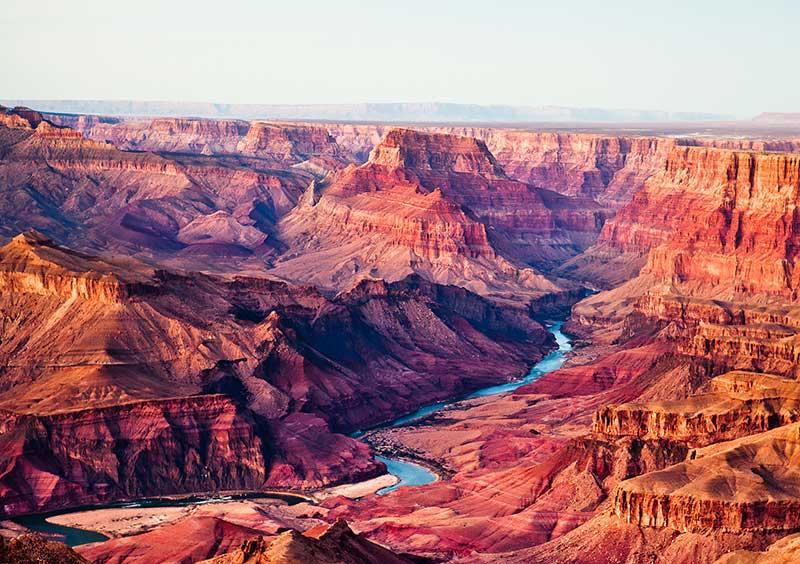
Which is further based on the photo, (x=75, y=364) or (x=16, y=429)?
(x=75, y=364)

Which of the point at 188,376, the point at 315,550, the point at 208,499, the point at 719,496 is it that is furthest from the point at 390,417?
the point at 315,550

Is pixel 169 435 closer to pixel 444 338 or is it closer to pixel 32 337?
pixel 32 337

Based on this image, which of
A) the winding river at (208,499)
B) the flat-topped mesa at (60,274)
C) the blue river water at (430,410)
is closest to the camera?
the winding river at (208,499)

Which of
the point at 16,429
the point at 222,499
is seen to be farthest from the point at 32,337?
the point at 222,499

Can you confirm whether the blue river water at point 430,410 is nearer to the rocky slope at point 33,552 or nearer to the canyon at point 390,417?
the canyon at point 390,417

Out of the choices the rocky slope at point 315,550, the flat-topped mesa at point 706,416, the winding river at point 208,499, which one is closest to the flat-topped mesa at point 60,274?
the winding river at point 208,499

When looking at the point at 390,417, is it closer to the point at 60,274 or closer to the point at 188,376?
the point at 188,376
